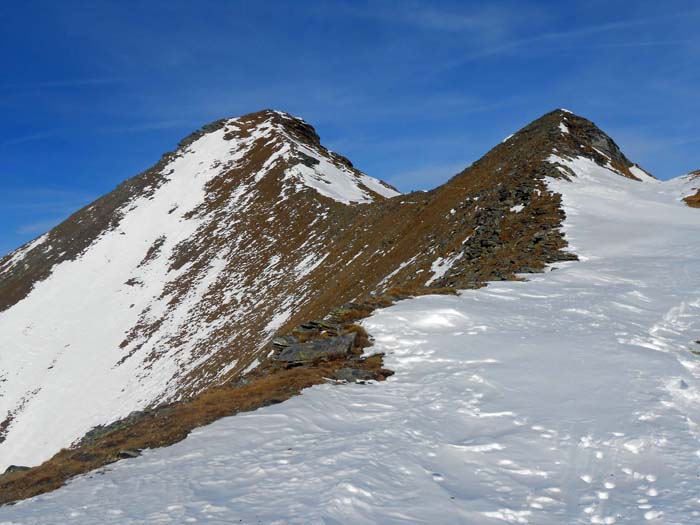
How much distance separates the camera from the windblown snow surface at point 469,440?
6.44m

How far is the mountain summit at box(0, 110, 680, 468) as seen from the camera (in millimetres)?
28328

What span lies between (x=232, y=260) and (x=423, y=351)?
43.6m

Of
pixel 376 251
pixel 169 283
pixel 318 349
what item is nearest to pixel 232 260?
pixel 169 283

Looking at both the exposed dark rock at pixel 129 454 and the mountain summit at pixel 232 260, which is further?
the mountain summit at pixel 232 260

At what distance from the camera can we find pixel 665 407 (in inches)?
350

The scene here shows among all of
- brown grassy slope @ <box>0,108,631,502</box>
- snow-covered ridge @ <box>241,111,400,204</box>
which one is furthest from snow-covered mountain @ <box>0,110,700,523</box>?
snow-covered ridge @ <box>241,111,400,204</box>

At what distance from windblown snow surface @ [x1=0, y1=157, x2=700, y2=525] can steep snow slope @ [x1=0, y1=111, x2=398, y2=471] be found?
20822 millimetres

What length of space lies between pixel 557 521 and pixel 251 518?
143 inches

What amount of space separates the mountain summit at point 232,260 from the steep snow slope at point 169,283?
208 mm

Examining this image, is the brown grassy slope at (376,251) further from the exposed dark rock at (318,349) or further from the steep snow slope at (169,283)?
the exposed dark rock at (318,349)

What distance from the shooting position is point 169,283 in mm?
55719

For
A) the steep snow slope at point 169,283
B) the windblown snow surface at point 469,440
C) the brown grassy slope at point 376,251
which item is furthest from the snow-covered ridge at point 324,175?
the windblown snow surface at point 469,440

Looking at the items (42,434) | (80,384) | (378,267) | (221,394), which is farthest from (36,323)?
(221,394)

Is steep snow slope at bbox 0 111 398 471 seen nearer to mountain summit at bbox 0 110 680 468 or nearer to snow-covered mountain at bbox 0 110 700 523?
mountain summit at bbox 0 110 680 468
